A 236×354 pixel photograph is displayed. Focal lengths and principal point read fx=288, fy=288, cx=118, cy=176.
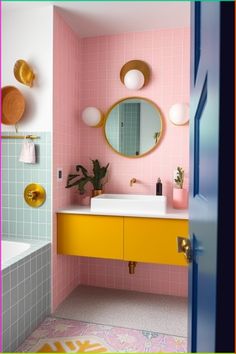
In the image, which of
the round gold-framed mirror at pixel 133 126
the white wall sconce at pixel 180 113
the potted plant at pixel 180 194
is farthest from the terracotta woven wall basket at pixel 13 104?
the potted plant at pixel 180 194

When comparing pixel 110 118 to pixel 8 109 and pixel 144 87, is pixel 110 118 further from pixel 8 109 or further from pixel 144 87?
pixel 8 109

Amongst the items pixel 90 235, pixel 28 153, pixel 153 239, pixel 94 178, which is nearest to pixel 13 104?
pixel 28 153

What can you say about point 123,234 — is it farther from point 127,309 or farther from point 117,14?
point 117,14

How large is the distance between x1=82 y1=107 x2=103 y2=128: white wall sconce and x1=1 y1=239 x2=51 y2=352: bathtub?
3.76 feet

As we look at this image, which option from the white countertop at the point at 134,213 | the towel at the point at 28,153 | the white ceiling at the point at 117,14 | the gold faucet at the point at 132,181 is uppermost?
the white ceiling at the point at 117,14

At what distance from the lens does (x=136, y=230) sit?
2205 mm

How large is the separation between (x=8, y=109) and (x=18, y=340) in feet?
5.42

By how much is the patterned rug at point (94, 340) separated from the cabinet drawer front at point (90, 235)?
522mm

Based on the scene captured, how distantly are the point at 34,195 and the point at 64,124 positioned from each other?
0.66 meters

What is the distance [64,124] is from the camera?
2.49m

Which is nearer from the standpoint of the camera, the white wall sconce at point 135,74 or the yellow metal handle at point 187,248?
the yellow metal handle at point 187,248

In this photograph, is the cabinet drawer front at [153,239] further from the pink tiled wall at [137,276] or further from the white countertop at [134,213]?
the pink tiled wall at [137,276]

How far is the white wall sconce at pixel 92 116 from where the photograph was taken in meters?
2.67

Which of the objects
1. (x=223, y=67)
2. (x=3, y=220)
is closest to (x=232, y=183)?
(x=223, y=67)
